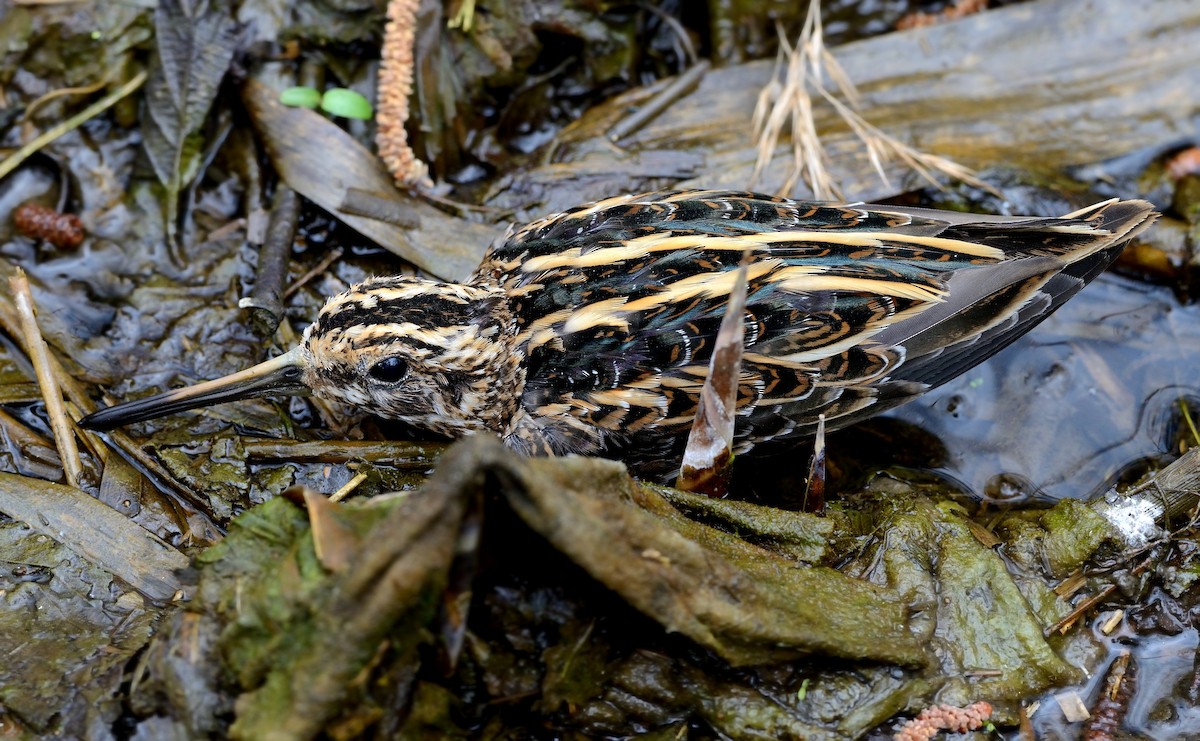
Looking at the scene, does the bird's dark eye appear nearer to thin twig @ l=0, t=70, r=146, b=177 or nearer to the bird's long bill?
the bird's long bill

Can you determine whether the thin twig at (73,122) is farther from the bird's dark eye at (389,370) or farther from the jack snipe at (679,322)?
the bird's dark eye at (389,370)

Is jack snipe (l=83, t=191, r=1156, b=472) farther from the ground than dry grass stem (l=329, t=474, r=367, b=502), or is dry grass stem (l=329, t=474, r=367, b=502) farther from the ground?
jack snipe (l=83, t=191, r=1156, b=472)

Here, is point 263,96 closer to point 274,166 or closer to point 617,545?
point 274,166

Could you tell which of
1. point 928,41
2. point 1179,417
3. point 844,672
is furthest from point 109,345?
point 1179,417

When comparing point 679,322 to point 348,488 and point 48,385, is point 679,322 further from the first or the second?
point 48,385

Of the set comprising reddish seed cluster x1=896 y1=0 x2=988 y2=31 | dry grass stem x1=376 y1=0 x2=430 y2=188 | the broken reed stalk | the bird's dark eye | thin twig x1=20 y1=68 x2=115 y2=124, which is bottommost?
the broken reed stalk

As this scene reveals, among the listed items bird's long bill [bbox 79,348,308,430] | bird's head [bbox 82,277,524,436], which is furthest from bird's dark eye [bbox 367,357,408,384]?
bird's long bill [bbox 79,348,308,430]

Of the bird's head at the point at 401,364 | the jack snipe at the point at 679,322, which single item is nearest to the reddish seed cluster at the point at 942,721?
the jack snipe at the point at 679,322
